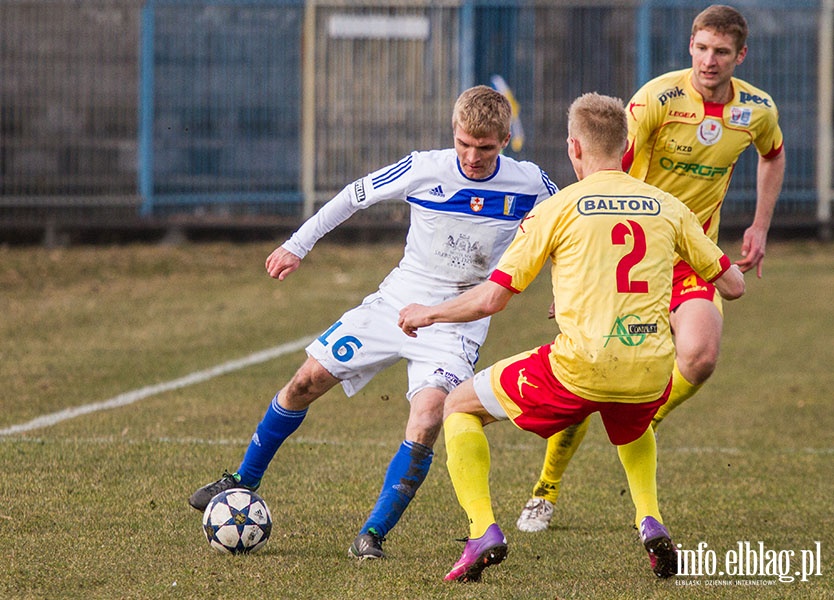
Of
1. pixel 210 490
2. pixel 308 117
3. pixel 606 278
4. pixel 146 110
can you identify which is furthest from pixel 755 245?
pixel 146 110

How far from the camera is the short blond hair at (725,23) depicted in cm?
640

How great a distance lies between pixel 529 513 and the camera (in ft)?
19.5

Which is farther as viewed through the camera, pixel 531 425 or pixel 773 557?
pixel 773 557

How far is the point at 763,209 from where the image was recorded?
23.0 ft

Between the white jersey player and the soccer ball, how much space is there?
1.48ft

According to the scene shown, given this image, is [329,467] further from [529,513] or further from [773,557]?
[773,557]

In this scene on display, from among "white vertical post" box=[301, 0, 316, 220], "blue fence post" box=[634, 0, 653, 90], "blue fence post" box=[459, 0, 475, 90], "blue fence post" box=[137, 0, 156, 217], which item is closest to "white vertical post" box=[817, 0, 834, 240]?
"blue fence post" box=[634, 0, 653, 90]

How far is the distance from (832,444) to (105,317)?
279 inches

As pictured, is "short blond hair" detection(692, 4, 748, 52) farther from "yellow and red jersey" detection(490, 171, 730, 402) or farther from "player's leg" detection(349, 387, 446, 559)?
"player's leg" detection(349, 387, 446, 559)

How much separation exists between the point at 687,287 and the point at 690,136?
2.51ft

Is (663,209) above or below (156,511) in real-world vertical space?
Answer: above

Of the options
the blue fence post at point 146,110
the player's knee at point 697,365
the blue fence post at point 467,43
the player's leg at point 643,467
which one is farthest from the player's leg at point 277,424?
the blue fence post at point 467,43

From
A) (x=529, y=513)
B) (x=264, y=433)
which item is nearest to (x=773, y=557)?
(x=529, y=513)

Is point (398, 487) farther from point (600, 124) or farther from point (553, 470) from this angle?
point (600, 124)
